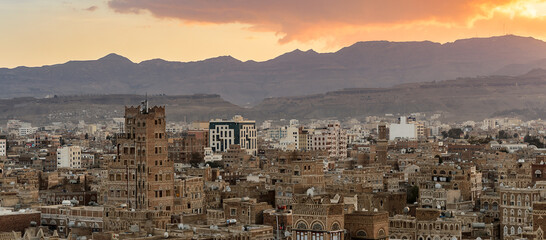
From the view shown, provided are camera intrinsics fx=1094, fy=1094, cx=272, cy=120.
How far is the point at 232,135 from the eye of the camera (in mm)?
193875

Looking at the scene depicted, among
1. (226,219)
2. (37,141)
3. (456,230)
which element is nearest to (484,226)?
(456,230)

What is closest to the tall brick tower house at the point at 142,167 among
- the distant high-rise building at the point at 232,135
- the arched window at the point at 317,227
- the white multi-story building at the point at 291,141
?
the arched window at the point at 317,227

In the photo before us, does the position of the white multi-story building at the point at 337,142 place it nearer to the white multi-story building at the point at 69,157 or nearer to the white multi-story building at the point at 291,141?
the white multi-story building at the point at 291,141

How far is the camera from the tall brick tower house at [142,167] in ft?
245

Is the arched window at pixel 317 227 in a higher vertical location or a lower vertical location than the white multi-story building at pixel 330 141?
lower

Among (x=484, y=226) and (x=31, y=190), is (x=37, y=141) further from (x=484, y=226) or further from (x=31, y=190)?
(x=484, y=226)

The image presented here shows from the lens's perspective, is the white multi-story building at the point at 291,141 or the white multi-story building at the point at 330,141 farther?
the white multi-story building at the point at 291,141

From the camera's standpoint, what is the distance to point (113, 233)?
196 ft

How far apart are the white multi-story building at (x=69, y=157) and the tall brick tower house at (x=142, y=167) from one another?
70985 mm

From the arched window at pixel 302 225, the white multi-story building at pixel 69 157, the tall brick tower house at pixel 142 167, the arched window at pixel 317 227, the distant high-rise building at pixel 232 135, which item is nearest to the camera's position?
the arched window at pixel 317 227

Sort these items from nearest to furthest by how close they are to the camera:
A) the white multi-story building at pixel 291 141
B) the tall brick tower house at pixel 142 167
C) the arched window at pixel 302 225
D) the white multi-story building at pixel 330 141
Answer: the arched window at pixel 302 225, the tall brick tower house at pixel 142 167, the white multi-story building at pixel 330 141, the white multi-story building at pixel 291 141

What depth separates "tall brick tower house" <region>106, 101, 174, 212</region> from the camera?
245ft

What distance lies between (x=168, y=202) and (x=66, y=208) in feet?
22.8

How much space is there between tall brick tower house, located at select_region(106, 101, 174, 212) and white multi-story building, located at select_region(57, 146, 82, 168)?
233ft
